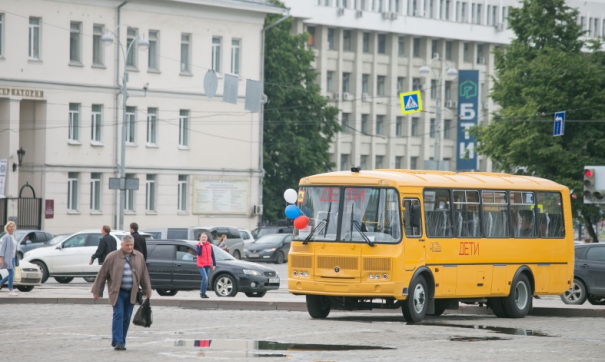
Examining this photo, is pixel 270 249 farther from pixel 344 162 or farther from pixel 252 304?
pixel 344 162

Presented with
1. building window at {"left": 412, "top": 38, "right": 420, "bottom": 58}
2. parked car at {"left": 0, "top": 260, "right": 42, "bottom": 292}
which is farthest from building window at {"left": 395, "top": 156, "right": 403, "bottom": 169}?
parked car at {"left": 0, "top": 260, "right": 42, "bottom": 292}

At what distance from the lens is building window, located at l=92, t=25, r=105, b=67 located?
61.2m

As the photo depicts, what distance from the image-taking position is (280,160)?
240 feet

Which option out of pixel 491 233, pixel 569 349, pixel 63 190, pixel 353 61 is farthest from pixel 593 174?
pixel 353 61

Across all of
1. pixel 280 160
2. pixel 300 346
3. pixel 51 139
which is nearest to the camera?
pixel 300 346

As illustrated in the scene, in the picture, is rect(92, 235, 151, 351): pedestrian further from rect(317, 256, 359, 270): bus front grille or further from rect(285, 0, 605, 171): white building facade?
rect(285, 0, 605, 171): white building facade

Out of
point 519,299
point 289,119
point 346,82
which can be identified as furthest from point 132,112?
point 519,299

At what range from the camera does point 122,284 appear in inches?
683

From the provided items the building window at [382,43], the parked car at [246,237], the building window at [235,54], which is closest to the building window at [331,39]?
the building window at [382,43]

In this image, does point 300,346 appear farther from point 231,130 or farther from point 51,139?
point 231,130

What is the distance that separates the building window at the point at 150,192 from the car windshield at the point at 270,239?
848cm

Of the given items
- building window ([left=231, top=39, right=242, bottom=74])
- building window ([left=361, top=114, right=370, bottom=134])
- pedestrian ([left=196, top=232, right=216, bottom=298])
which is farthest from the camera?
building window ([left=361, top=114, right=370, bottom=134])

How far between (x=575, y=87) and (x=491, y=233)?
32820 mm

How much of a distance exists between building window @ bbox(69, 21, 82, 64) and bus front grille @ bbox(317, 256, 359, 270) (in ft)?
131
